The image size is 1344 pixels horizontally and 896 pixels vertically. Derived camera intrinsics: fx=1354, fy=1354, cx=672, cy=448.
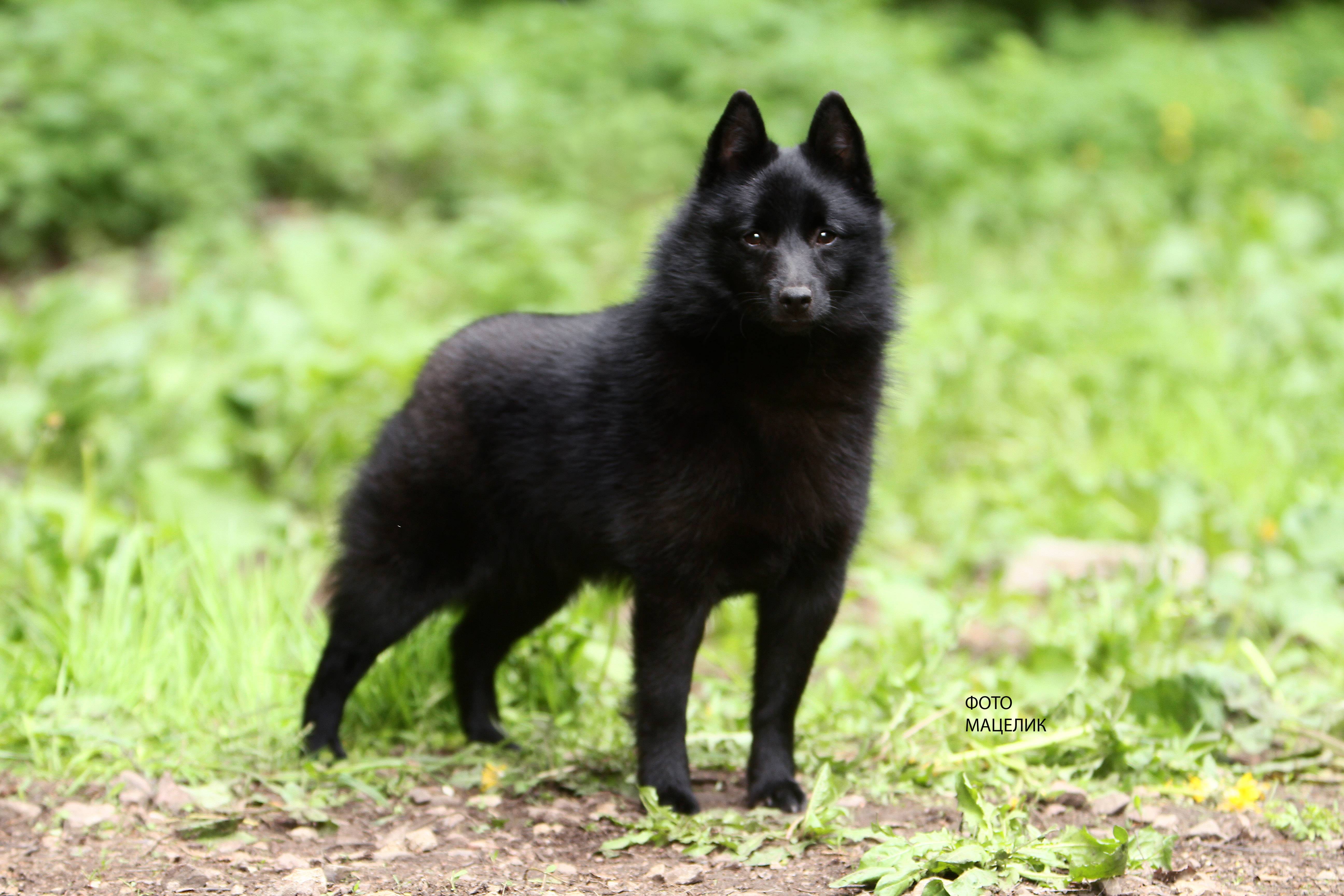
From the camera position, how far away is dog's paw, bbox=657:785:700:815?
3197 millimetres

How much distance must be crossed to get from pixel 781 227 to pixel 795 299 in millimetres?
255

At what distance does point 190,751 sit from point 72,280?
3.50 meters

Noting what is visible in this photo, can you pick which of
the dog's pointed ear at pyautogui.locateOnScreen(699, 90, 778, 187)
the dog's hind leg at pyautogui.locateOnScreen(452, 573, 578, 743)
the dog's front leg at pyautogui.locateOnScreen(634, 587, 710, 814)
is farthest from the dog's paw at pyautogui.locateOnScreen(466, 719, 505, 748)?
the dog's pointed ear at pyautogui.locateOnScreen(699, 90, 778, 187)

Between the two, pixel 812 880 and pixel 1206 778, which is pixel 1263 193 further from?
pixel 812 880

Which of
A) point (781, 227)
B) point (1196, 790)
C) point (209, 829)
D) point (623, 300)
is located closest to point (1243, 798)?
point (1196, 790)

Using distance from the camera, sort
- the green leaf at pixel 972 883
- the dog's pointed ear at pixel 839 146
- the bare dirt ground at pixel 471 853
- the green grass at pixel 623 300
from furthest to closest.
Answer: the green grass at pixel 623 300 → the dog's pointed ear at pixel 839 146 → the bare dirt ground at pixel 471 853 → the green leaf at pixel 972 883

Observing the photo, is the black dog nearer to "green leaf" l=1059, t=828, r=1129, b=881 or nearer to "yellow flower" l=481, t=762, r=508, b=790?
"yellow flower" l=481, t=762, r=508, b=790

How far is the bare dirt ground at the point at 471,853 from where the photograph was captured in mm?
2799

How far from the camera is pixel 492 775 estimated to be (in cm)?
349

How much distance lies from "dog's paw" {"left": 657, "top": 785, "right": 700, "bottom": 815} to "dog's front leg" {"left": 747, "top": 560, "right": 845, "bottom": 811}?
0.17 meters

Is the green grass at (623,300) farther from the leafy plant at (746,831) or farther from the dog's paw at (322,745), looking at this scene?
the leafy plant at (746,831)

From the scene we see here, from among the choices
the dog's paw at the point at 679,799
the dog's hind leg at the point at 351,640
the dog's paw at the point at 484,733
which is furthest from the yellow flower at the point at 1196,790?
the dog's hind leg at the point at 351,640

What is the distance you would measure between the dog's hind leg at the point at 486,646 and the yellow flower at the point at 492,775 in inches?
10.2

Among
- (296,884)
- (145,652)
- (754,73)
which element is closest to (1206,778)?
(296,884)
